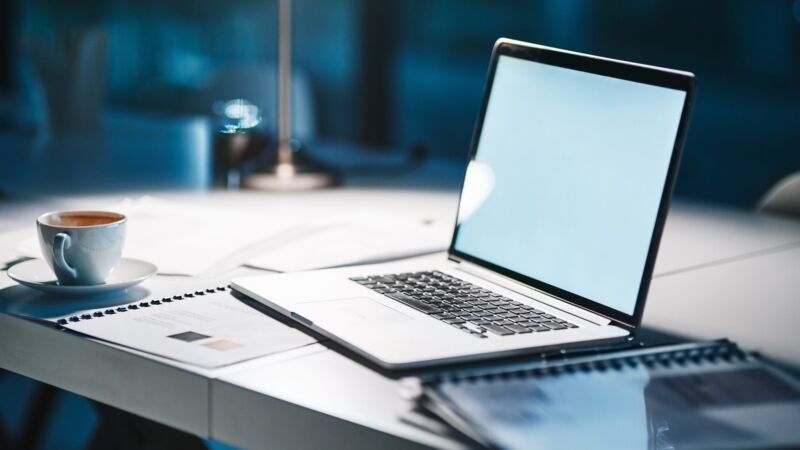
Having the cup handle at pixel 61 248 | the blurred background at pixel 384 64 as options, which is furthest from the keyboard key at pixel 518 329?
the blurred background at pixel 384 64

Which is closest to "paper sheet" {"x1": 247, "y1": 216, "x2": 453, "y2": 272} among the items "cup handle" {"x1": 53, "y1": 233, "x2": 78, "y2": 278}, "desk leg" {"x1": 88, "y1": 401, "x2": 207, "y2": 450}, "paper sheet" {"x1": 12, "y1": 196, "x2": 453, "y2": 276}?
"paper sheet" {"x1": 12, "y1": 196, "x2": 453, "y2": 276}

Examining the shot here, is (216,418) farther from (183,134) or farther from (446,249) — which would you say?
(183,134)

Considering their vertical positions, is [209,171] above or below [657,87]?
below

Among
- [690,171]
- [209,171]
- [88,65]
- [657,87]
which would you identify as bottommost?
[690,171]

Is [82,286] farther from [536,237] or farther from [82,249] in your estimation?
[536,237]

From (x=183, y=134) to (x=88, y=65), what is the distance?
0.29 m

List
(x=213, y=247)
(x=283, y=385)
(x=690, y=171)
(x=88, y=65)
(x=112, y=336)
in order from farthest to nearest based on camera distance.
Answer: (x=690, y=171)
(x=88, y=65)
(x=213, y=247)
(x=112, y=336)
(x=283, y=385)

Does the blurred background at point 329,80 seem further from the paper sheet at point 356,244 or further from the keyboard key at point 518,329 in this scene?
the keyboard key at point 518,329

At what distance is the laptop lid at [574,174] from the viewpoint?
3.20ft

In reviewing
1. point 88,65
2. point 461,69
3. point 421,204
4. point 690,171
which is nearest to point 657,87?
point 421,204

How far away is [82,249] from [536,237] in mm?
482

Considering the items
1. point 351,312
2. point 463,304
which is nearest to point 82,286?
point 351,312

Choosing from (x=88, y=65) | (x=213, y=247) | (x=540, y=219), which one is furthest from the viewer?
(x=88, y=65)

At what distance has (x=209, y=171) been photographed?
1944 mm
